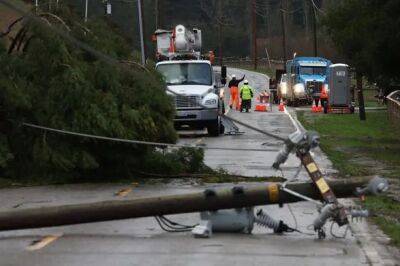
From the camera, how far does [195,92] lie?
28.6m

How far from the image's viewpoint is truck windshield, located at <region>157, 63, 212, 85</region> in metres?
29.9

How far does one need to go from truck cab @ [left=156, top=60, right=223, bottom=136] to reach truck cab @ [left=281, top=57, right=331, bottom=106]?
82.3 ft

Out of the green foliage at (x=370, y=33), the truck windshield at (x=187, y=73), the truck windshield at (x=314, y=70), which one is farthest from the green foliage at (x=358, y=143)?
the truck windshield at (x=314, y=70)

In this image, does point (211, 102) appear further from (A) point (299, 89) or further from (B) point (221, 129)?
(A) point (299, 89)

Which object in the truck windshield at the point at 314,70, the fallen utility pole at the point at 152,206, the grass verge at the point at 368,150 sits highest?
the truck windshield at the point at 314,70

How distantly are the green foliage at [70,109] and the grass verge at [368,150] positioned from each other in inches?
179

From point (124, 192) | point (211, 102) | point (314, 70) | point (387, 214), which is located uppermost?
point (314, 70)

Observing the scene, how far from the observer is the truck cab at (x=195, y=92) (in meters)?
28.9

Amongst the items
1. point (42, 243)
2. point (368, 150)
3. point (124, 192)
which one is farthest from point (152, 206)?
point (368, 150)

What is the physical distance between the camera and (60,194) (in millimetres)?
14695

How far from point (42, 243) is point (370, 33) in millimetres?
16035

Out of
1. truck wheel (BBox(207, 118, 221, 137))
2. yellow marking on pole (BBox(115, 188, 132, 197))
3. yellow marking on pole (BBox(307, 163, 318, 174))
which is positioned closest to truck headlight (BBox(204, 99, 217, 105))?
truck wheel (BBox(207, 118, 221, 137))

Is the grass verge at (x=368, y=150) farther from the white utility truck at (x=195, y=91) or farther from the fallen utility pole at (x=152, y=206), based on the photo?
the white utility truck at (x=195, y=91)

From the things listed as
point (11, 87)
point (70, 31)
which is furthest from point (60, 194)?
point (70, 31)
